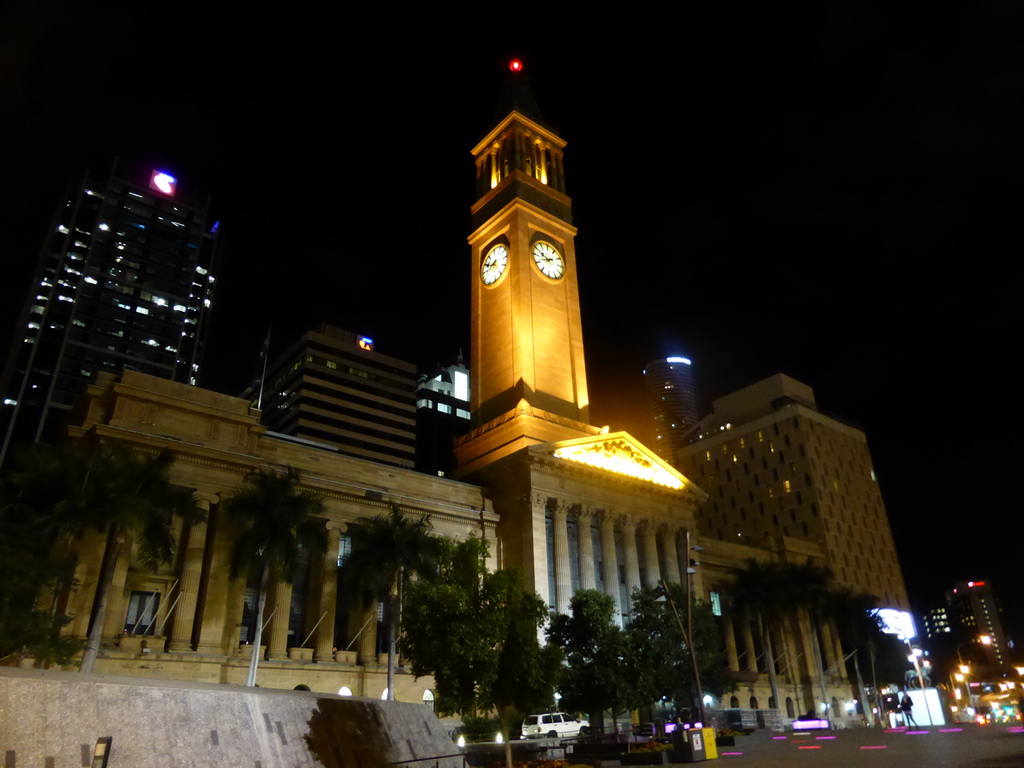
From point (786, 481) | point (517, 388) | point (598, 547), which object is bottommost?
point (598, 547)

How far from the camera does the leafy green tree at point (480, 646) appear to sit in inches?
1126

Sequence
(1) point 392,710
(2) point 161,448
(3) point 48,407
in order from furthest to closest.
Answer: (3) point 48,407 < (2) point 161,448 < (1) point 392,710

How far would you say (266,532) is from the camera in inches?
1594

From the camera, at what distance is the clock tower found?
65.9 metres

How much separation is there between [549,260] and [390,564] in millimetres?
40341

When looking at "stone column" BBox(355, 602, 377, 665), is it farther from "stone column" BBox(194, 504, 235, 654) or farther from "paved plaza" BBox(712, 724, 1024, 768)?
Result: "paved plaza" BBox(712, 724, 1024, 768)

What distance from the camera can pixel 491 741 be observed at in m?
40.7

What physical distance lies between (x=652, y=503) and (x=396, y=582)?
2880cm

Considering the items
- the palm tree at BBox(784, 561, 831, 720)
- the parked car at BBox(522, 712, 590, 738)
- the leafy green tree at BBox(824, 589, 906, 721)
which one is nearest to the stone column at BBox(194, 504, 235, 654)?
the parked car at BBox(522, 712, 590, 738)

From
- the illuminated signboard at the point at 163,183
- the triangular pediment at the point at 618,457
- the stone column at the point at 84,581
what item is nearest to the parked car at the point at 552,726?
the triangular pediment at the point at 618,457

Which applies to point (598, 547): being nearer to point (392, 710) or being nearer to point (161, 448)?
point (161, 448)

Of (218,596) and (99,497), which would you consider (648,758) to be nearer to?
(99,497)

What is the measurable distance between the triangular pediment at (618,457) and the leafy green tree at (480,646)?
27859 millimetres

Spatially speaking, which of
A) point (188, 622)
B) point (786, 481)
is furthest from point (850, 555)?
point (188, 622)
